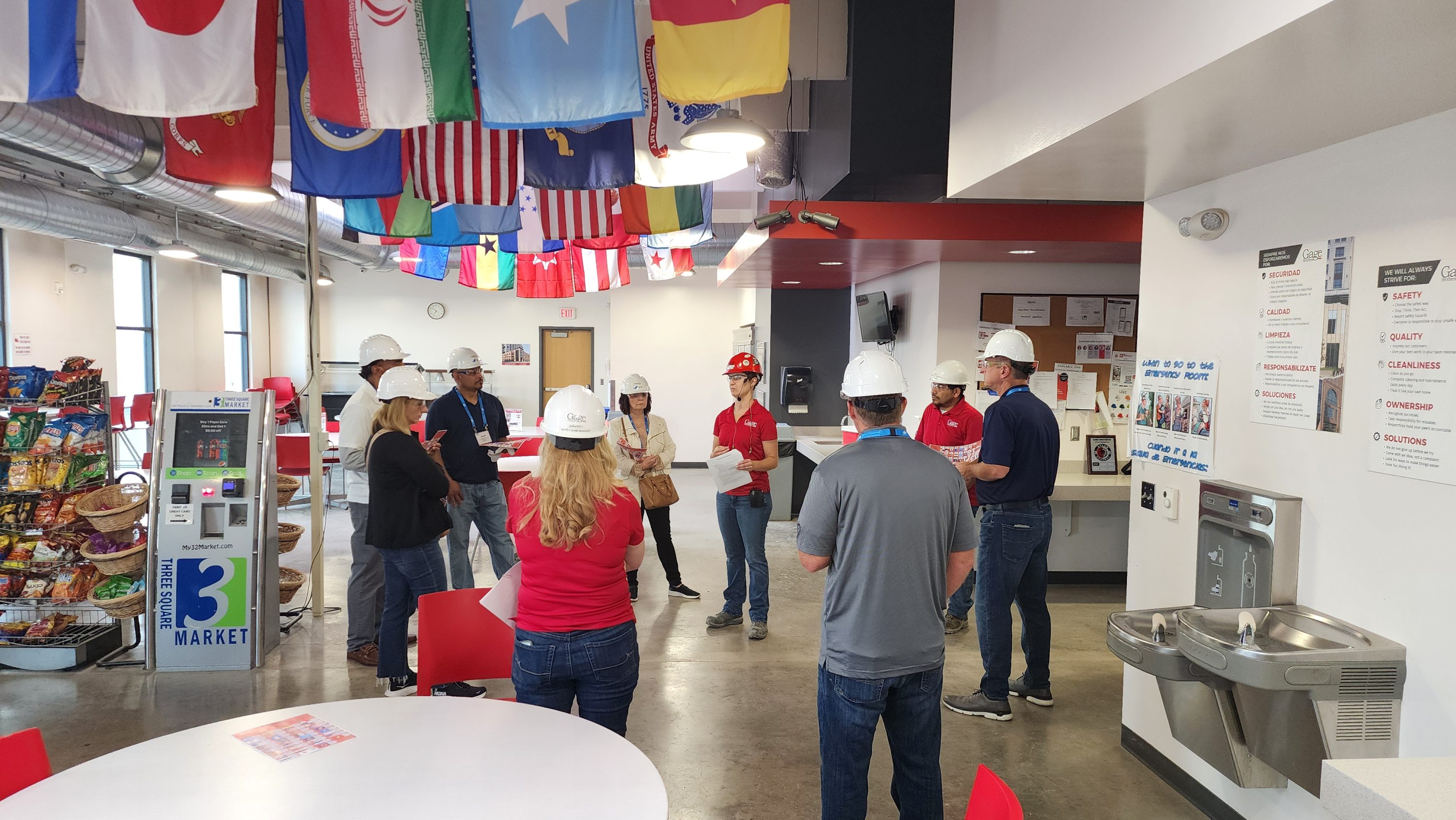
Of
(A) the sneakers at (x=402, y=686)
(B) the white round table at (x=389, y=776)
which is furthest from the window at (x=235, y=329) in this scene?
(B) the white round table at (x=389, y=776)

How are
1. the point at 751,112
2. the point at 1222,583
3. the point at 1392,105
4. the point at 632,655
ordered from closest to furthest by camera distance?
1. the point at 1392,105
2. the point at 632,655
3. the point at 1222,583
4. the point at 751,112

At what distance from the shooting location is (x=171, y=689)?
14.9 ft

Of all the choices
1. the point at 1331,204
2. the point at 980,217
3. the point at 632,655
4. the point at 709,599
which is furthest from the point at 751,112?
the point at 632,655

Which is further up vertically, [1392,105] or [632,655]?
[1392,105]

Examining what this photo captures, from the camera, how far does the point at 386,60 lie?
146 inches

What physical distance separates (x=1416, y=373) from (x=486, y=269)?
861 cm

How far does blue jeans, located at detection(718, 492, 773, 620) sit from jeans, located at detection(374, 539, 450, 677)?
5.70 feet

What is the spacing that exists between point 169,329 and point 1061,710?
13.4 meters

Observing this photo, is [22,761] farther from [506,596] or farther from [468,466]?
[468,466]

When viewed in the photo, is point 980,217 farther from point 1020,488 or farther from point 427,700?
point 427,700

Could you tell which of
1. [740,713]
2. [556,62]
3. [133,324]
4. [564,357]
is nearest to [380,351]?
[556,62]

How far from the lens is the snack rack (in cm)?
478

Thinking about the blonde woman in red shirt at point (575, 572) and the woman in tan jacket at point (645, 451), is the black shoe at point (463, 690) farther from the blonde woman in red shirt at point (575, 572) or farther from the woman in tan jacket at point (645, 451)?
the blonde woman in red shirt at point (575, 572)

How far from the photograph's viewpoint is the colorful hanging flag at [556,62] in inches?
142
